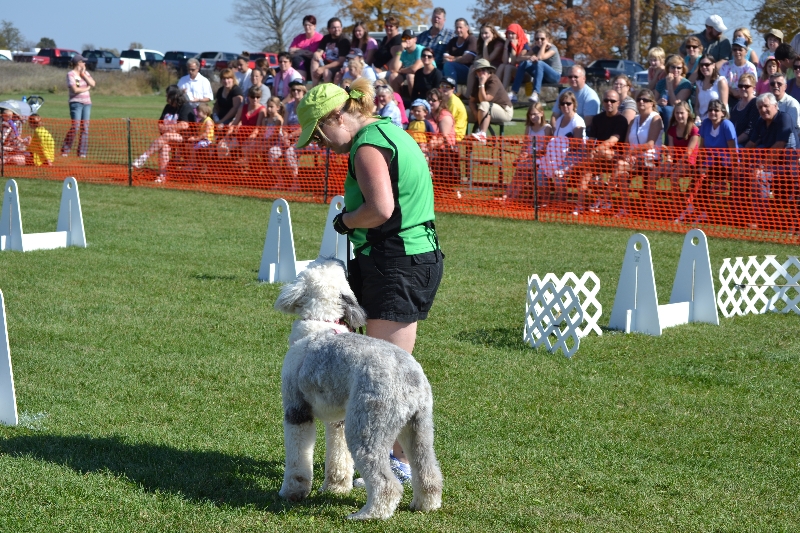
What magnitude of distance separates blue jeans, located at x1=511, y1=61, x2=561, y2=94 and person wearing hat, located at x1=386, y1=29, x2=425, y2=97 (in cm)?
220

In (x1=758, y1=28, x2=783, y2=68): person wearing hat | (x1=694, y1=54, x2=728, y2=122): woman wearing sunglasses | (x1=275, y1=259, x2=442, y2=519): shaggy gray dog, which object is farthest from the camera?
(x1=758, y1=28, x2=783, y2=68): person wearing hat

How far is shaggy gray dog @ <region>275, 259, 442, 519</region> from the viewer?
12.4 feet

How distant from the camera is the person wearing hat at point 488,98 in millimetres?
16797

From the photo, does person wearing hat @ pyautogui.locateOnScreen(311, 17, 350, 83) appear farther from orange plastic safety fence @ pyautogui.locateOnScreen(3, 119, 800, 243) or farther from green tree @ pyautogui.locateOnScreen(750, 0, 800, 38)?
green tree @ pyautogui.locateOnScreen(750, 0, 800, 38)

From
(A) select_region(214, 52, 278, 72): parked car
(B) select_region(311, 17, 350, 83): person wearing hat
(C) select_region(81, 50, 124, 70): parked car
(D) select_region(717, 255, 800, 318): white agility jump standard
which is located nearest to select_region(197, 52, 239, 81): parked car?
(A) select_region(214, 52, 278, 72): parked car

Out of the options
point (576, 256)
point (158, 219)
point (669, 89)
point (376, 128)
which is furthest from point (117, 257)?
point (669, 89)

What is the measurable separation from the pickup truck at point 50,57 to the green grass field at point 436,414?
5585 centimetres

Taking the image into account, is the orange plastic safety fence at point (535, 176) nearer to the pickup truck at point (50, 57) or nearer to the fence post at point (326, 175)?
the fence post at point (326, 175)

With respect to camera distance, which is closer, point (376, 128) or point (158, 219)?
point (376, 128)

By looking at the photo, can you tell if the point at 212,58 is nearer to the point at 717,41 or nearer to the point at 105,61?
the point at 105,61

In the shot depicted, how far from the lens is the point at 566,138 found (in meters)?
13.7

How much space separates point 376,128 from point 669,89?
1233 centimetres

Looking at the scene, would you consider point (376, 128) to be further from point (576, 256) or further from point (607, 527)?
point (576, 256)

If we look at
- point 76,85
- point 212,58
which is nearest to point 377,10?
point 212,58
